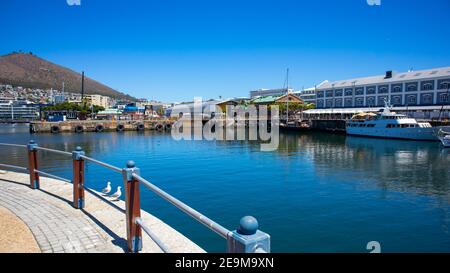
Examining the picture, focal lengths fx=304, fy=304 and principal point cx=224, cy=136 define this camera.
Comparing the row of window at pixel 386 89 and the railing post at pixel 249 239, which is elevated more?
the row of window at pixel 386 89

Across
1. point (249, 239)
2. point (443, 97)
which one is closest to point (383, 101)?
point (443, 97)

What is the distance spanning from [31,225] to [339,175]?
730 inches

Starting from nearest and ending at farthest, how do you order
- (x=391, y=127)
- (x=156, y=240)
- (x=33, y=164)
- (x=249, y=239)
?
(x=249, y=239) → (x=156, y=240) → (x=33, y=164) → (x=391, y=127)

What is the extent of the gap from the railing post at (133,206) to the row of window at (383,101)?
65608mm

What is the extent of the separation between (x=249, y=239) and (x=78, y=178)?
212 inches

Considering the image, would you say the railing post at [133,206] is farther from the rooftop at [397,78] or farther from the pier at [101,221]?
the rooftop at [397,78]

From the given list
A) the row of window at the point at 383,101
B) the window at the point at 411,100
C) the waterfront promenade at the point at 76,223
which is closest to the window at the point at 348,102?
the row of window at the point at 383,101

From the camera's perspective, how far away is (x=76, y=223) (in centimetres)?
563

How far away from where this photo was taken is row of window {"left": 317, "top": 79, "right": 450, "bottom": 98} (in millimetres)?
61059

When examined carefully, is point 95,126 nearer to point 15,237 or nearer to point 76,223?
point 76,223

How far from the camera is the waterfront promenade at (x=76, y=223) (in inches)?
183
